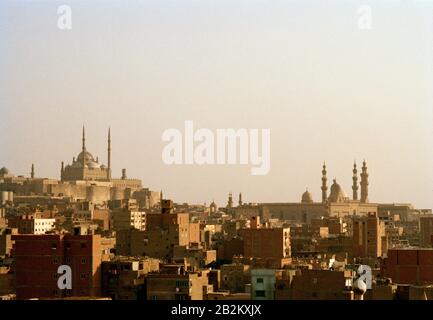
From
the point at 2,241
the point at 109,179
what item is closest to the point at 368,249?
the point at 2,241

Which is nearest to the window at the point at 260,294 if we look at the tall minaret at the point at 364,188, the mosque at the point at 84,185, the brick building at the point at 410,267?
the brick building at the point at 410,267

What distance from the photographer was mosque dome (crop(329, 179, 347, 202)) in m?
47.7

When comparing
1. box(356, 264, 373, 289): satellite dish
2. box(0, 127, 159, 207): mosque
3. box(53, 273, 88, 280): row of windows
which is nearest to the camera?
box(356, 264, 373, 289): satellite dish

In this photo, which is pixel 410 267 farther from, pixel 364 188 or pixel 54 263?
pixel 364 188

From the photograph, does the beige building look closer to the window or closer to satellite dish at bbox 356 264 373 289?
satellite dish at bbox 356 264 373 289

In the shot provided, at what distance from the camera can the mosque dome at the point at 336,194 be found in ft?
156

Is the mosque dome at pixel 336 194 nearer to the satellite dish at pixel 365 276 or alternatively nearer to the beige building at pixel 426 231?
the beige building at pixel 426 231

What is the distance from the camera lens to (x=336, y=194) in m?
48.2

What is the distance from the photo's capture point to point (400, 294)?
1617cm

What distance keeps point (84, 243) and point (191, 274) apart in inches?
73.3

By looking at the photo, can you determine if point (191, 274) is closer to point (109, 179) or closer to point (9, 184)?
point (9, 184)

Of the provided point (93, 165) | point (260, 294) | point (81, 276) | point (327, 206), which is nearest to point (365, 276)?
point (260, 294)

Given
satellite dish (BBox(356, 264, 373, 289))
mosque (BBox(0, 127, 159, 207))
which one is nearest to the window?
satellite dish (BBox(356, 264, 373, 289))
